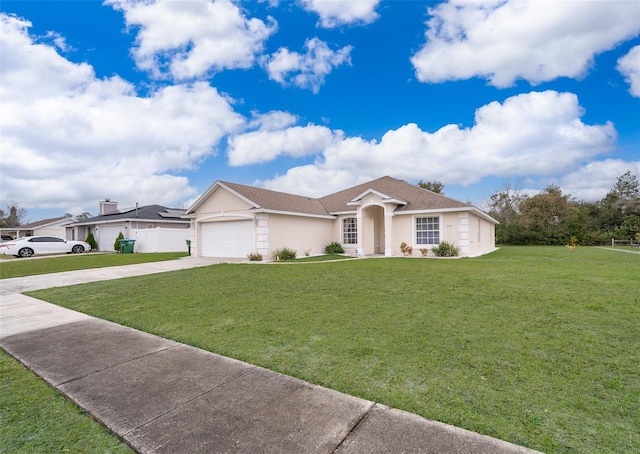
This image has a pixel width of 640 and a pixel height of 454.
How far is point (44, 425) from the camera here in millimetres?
2629

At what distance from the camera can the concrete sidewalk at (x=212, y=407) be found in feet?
7.54

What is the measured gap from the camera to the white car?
23736 millimetres

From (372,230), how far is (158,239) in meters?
16.4

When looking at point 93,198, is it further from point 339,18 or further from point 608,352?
point 608,352

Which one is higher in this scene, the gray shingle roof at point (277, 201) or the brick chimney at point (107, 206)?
the brick chimney at point (107, 206)

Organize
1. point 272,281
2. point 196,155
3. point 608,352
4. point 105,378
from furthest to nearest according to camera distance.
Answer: point 196,155, point 272,281, point 608,352, point 105,378

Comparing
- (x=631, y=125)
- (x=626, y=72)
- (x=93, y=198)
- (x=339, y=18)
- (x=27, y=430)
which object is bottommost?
(x=27, y=430)

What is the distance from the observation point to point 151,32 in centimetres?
1209

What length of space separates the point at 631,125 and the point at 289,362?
87.0ft

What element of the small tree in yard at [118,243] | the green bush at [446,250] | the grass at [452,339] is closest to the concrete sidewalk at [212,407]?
the grass at [452,339]

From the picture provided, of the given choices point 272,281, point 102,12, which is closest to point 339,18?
point 102,12

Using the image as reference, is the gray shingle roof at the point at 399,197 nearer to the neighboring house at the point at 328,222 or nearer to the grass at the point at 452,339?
the neighboring house at the point at 328,222

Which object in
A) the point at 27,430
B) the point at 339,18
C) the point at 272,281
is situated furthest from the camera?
the point at 339,18

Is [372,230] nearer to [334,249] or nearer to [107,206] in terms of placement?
[334,249]
